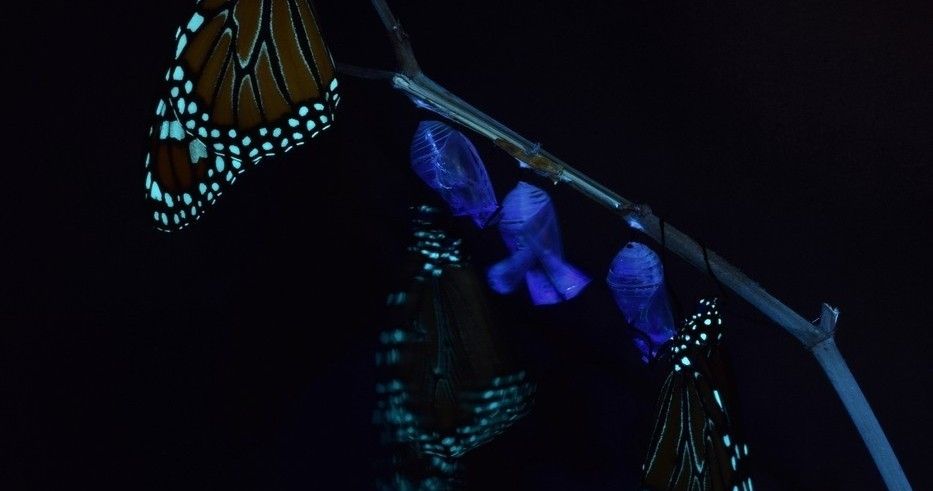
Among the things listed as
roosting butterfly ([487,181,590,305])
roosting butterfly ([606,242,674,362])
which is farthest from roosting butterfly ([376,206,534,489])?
roosting butterfly ([606,242,674,362])

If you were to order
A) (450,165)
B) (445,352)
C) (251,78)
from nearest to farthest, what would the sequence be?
(251,78) → (450,165) → (445,352)

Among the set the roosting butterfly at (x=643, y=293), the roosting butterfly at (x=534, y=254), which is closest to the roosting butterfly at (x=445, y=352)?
the roosting butterfly at (x=534, y=254)

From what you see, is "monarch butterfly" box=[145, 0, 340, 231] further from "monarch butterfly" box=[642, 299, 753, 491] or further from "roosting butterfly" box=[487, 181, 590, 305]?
"monarch butterfly" box=[642, 299, 753, 491]

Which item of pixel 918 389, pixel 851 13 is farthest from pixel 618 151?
pixel 918 389

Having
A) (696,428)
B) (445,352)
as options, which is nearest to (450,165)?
(445,352)

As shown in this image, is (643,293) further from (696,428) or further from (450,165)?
(450,165)

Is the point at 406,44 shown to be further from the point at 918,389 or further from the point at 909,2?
the point at 918,389

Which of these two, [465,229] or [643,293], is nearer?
[643,293]
